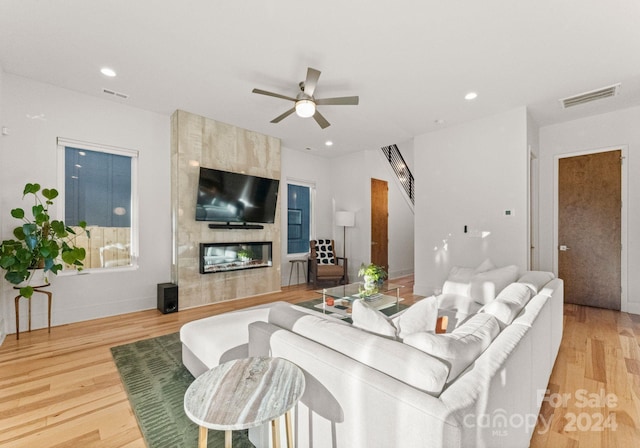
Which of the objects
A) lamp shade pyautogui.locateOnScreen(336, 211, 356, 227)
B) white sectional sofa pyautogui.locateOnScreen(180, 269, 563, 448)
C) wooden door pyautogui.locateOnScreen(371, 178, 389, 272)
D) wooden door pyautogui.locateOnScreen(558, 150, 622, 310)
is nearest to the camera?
white sectional sofa pyautogui.locateOnScreen(180, 269, 563, 448)

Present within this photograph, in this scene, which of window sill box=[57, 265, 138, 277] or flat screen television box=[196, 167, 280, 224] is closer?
window sill box=[57, 265, 138, 277]

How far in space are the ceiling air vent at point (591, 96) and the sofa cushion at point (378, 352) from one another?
450cm

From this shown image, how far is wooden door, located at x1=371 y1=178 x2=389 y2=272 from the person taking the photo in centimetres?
672

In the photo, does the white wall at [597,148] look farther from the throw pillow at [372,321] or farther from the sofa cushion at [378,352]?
the sofa cushion at [378,352]

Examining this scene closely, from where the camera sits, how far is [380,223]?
7.00 m

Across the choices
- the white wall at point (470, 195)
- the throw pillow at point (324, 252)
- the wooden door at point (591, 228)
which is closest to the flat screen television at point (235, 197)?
the throw pillow at point (324, 252)

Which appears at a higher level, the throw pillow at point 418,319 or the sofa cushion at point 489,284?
the throw pillow at point 418,319

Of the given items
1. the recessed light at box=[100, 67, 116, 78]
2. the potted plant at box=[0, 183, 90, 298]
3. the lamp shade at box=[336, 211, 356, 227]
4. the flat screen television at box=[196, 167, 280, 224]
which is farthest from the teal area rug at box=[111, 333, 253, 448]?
the lamp shade at box=[336, 211, 356, 227]

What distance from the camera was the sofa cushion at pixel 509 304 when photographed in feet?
5.64

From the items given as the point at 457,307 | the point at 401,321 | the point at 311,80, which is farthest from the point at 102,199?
the point at 457,307

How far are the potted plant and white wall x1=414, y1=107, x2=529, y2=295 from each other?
5.09 meters

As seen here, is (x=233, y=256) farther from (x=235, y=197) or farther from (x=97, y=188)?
(x=97, y=188)

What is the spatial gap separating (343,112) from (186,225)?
297 cm

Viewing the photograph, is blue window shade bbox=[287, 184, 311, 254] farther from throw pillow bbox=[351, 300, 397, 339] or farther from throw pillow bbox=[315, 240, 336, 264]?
throw pillow bbox=[351, 300, 397, 339]
